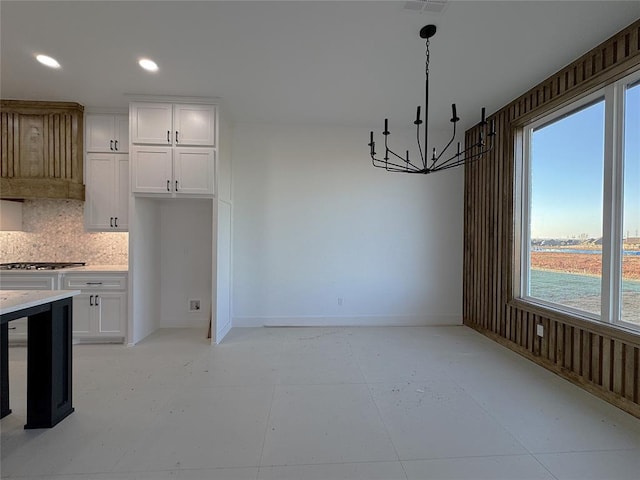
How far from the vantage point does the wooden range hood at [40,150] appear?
368 centimetres

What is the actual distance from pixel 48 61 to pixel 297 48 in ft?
7.87

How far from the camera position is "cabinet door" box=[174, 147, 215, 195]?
144 inches

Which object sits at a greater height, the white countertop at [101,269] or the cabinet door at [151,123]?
the cabinet door at [151,123]

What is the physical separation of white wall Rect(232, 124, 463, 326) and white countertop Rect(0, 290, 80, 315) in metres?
2.37

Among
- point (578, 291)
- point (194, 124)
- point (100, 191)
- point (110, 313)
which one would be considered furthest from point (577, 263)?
point (100, 191)

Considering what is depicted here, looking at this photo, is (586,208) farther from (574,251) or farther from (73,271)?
(73,271)

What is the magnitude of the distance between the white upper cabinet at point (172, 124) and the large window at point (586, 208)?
3.83m

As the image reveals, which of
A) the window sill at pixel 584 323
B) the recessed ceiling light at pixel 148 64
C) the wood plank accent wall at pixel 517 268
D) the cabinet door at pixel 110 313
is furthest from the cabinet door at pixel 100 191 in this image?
the window sill at pixel 584 323

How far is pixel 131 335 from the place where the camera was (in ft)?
12.0

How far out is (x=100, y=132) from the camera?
3.86 meters

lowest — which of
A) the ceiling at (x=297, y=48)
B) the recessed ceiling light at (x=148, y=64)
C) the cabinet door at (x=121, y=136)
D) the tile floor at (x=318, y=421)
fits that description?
the tile floor at (x=318, y=421)

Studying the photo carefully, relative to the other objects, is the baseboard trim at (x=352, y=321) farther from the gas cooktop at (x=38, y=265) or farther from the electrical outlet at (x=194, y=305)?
the gas cooktop at (x=38, y=265)

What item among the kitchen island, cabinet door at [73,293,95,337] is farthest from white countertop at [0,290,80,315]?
cabinet door at [73,293,95,337]

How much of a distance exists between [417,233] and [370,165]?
4.14 feet
